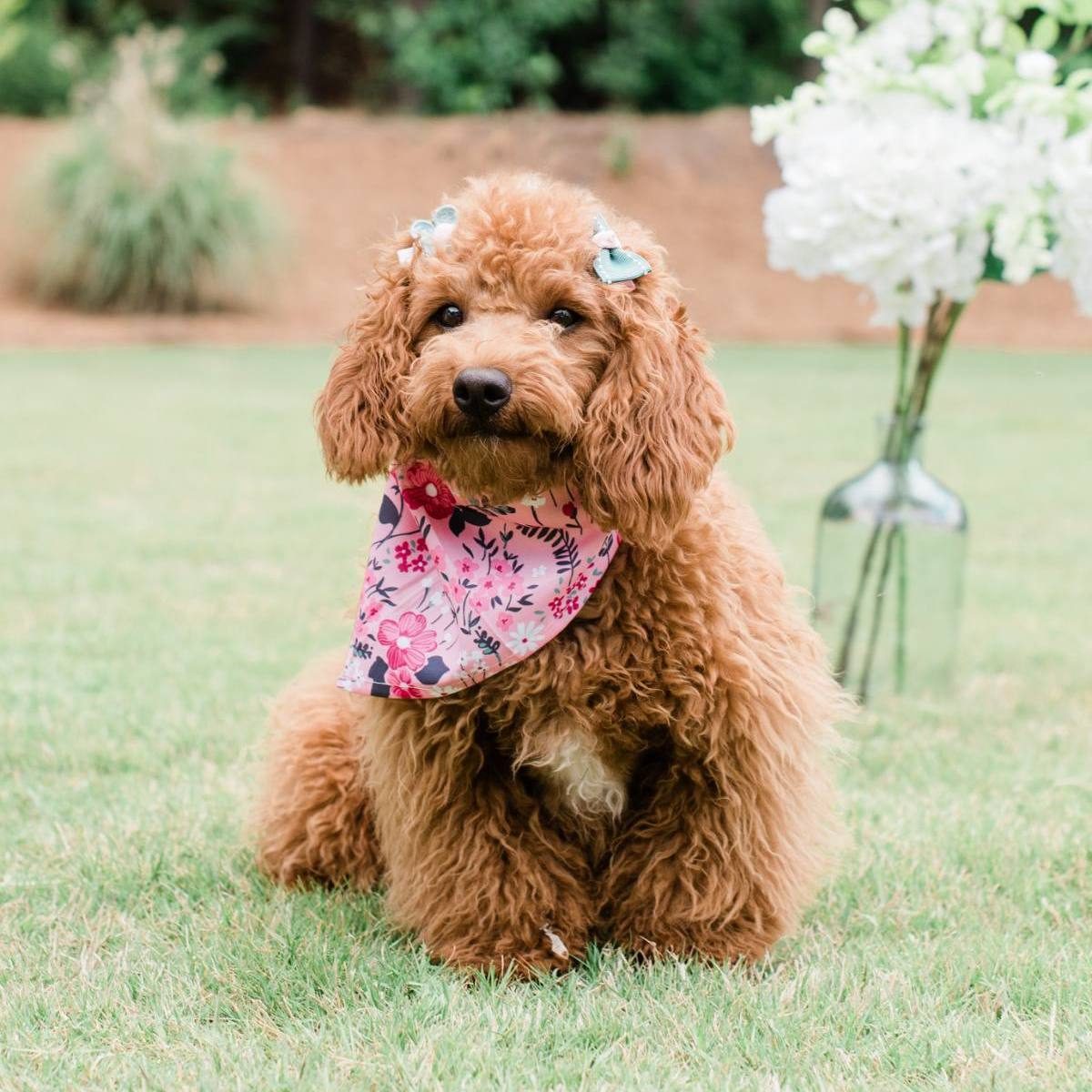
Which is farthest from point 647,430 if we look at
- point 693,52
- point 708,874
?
point 693,52

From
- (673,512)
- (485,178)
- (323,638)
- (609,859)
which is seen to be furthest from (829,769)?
(323,638)

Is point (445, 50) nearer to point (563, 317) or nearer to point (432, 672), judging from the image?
point (563, 317)

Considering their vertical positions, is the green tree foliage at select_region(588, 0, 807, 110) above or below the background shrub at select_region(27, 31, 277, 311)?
above

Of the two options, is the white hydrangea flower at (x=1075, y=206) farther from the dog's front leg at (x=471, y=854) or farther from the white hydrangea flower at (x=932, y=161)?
the dog's front leg at (x=471, y=854)

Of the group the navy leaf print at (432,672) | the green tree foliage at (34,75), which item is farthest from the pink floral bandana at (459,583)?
the green tree foliage at (34,75)

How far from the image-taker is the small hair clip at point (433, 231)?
8.95 ft

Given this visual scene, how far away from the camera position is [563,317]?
8.77 ft

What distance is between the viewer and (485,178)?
2.88 m

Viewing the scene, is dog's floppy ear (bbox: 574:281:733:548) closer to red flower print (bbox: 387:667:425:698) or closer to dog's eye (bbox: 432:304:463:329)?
dog's eye (bbox: 432:304:463:329)

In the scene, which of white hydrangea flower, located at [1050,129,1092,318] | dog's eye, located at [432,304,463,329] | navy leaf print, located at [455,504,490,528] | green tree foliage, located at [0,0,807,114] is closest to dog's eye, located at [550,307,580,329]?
dog's eye, located at [432,304,463,329]

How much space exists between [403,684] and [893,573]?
7.78ft

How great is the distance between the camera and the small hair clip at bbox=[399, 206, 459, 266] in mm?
2729

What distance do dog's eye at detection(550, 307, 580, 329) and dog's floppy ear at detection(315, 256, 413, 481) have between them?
0.95 feet

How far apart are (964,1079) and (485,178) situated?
5.93 ft
